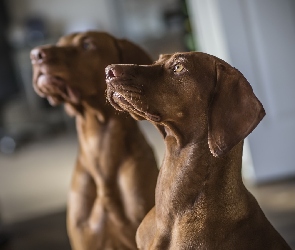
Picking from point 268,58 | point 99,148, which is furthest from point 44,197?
point 99,148

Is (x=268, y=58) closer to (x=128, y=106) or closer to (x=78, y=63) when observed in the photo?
(x=78, y=63)

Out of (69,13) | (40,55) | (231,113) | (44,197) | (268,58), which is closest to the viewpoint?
(231,113)

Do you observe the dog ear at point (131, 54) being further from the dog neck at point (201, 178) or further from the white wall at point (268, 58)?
the white wall at point (268, 58)

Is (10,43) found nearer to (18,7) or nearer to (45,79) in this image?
(18,7)

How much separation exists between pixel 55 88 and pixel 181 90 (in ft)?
1.08

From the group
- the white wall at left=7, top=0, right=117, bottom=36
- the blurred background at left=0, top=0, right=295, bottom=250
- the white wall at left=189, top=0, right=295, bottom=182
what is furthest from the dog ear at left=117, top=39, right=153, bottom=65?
the white wall at left=7, top=0, right=117, bottom=36

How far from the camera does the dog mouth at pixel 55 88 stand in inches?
34.1

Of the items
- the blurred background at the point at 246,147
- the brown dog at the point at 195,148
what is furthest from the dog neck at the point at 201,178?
the blurred background at the point at 246,147

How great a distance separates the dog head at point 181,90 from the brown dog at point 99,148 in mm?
271

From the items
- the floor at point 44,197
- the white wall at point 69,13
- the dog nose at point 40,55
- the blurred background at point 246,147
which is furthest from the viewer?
the white wall at point 69,13

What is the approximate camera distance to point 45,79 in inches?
34.1

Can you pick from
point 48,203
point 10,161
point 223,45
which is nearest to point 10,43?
point 10,161

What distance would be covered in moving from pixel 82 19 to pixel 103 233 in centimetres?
607

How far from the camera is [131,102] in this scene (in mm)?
584
